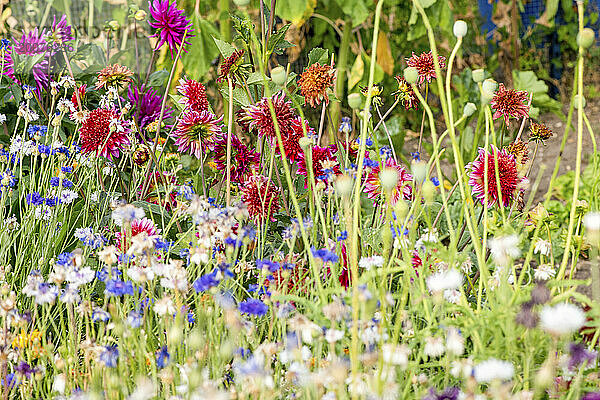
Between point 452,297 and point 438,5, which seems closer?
point 452,297

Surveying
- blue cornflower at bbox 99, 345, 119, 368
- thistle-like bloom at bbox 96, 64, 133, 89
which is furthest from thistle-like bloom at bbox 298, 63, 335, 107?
blue cornflower at bbox 99, 345, 119, 368

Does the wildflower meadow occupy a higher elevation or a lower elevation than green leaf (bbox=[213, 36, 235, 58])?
lower

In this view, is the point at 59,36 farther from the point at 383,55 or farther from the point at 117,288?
the point at 383,55

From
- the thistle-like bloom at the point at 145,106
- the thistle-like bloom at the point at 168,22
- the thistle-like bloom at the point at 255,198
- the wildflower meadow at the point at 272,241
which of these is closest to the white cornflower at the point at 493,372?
the wildflower meadow at the point at 272,241

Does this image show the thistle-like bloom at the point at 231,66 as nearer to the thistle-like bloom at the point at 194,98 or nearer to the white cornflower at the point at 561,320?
the thistle-like bloom at the point at 194,98

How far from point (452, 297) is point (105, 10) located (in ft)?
8.50

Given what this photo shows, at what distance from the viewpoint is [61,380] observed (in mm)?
907

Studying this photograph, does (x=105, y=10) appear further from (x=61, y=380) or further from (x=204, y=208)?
(x=61, y=380)

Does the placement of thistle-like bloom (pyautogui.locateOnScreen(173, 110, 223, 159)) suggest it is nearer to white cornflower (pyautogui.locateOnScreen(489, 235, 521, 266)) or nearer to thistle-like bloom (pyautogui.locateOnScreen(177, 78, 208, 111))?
thistle-like bloom (pyautogui.locateOnScreen(177, 78, 208, 111))

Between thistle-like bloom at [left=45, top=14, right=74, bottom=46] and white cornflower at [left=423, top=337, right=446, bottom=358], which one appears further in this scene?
thistle-like bloom at [left=45, top=14, right=74, bottom=46]

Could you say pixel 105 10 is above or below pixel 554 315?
above

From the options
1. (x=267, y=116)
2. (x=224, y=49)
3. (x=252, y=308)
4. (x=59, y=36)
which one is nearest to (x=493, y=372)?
(x=252, y=308)

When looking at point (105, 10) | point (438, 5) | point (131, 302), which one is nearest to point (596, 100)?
point (438, 5)

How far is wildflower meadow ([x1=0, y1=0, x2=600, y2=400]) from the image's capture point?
34.1 inches
